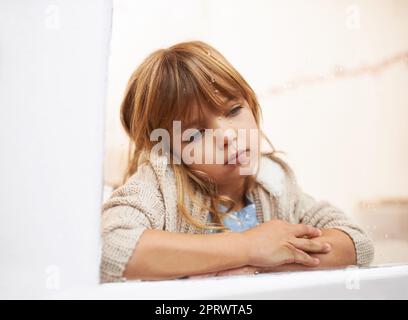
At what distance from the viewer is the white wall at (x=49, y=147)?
0.87 metres

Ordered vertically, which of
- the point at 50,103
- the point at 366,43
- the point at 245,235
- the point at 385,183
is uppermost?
the point at 366,43

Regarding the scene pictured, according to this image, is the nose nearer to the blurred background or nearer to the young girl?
the young girl

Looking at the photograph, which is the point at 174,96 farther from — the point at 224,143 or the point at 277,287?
the point at 277,287

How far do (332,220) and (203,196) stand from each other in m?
0.33

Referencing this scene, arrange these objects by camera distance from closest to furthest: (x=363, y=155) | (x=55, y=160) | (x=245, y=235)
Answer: (x=55, y=160) < (x=245, y=235) < (x=363, y=155)

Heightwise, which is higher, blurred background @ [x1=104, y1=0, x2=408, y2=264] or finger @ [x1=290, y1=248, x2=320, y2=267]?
blurred background @ [x1=104, y1=0, x2=408, y2=264]

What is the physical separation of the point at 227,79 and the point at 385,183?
0.52 m

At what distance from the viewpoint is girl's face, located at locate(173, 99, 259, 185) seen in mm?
1050

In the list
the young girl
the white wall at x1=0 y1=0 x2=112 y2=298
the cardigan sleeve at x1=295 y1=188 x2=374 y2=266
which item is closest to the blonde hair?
the young girl

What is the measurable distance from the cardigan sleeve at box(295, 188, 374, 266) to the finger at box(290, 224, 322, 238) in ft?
0.13

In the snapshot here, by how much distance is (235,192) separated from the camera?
1140 millimetres
